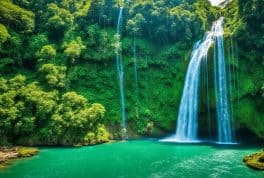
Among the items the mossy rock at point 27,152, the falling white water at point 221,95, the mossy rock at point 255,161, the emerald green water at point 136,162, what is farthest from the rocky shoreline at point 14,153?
the falling white water at point 221,95

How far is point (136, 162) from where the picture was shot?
89.7ft

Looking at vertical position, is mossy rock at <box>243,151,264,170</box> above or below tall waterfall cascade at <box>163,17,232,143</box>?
below

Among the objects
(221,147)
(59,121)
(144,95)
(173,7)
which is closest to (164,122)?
(144,95)

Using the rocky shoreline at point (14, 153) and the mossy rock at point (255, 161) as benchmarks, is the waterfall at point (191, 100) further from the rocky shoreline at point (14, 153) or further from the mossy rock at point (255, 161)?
the rocky shoreline at point (14, 153)

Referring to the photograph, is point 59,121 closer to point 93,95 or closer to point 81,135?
point 81,135

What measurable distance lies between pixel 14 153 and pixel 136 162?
10686 mm

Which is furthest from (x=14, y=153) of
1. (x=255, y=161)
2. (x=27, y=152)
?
(x=255, y=161)

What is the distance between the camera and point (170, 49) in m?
43.2

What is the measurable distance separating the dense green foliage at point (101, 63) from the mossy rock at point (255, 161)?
1005 centimetres

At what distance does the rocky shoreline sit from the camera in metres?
29.3

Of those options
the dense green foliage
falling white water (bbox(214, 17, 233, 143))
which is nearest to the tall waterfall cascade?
falling white water (bbox(214, 17, 233, 143))

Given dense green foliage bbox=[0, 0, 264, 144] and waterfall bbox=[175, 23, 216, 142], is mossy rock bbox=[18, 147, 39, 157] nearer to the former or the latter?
dense green foliage bbox=[0, 0, 264, 144]

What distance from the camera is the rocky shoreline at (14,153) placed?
96.0 ft

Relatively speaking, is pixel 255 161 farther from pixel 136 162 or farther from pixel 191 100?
pixel 191 100
